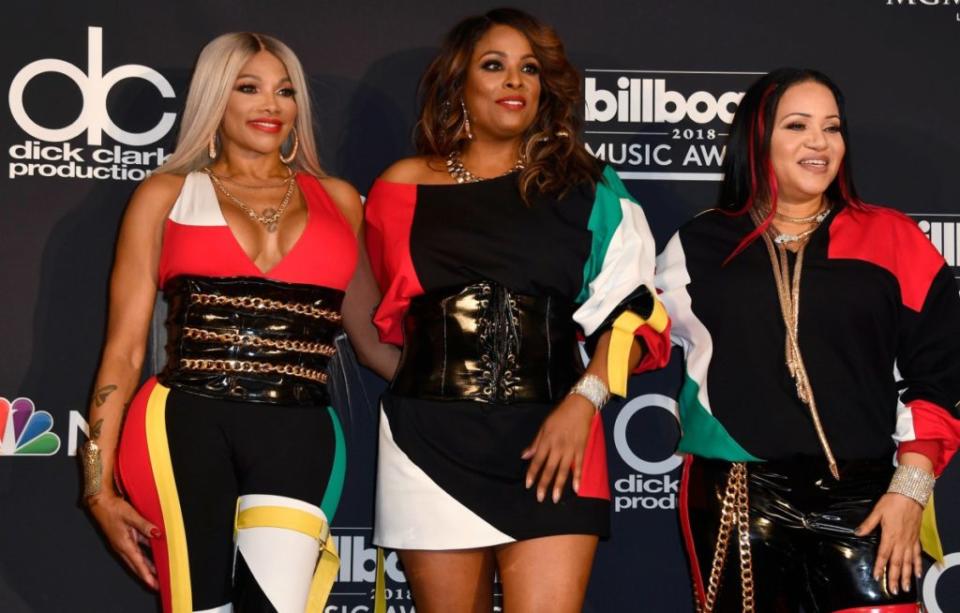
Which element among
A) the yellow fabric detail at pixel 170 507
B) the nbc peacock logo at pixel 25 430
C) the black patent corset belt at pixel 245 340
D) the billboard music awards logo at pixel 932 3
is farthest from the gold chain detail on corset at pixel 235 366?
the billboard music awards logo at pixel 932 3

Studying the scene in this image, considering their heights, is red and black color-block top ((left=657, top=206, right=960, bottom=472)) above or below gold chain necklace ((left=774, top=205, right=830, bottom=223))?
below

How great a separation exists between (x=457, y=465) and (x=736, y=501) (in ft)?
2.31

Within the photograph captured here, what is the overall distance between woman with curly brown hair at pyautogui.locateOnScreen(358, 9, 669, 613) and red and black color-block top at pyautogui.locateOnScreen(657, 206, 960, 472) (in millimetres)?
182

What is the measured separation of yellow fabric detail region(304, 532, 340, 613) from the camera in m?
3.08

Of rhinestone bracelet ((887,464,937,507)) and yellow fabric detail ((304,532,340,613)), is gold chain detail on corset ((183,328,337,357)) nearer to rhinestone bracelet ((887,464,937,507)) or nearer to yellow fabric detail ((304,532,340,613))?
yellow fabric detail ((304,532,340,613))

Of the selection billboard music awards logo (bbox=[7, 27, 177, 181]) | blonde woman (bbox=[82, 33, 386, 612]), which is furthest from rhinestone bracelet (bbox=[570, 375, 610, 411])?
billboard music awards logo (bbox=[7, 27, 177, 181])

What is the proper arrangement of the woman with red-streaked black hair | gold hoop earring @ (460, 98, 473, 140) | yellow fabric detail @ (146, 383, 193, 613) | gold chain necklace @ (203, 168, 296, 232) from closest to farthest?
yellow fabric detail @ (146, 383, 193, 613) < the woman with red-streaked black hair < gold chain necklace @ (203, 168, 296, 232) < gold hoop earring @ (460, 98, 473, 140)

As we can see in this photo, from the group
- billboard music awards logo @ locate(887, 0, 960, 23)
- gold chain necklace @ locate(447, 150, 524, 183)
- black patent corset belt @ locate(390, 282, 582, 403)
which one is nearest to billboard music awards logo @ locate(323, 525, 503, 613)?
black patent corset belt @ locate(390, 282, 582, 403)

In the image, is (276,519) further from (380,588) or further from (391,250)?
(391,250)

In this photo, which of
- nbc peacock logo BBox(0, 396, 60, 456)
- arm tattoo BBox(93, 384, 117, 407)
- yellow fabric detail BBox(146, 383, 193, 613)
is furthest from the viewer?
nbc peacock logo BBox(0, 396, 60, 456)

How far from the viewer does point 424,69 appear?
13.2 feet

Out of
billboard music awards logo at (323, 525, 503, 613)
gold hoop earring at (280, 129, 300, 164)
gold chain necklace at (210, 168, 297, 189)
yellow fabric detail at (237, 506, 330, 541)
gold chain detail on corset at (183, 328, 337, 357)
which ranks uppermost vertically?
gold hoop earring at (280, 129, 300, 164)

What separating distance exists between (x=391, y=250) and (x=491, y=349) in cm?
43

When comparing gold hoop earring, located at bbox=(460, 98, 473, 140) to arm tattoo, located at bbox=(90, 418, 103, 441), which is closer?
arm tattoo, located at bbox=(90, 418, 103, 441)
